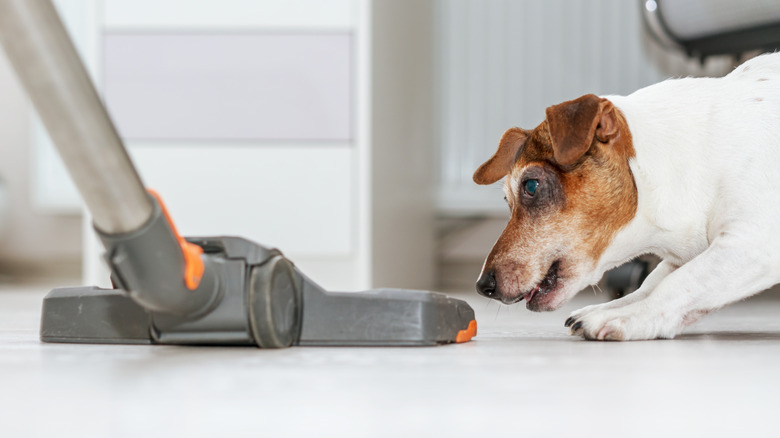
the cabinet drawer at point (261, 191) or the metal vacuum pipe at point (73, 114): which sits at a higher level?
the metal vacuum pipe at point (73, 114)

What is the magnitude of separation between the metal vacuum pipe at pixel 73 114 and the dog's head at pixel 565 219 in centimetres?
68

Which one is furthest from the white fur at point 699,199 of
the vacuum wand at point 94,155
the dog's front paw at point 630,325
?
the vacuum wand at point 94,155

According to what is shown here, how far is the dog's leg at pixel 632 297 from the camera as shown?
1.26m

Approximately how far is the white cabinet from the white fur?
3.53ft

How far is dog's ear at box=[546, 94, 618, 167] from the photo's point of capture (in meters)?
1.19

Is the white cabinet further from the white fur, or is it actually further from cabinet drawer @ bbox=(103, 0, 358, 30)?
→ the white fur

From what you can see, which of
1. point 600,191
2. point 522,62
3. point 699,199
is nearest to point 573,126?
point 600,191

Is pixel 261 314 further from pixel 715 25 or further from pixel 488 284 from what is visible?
pixel 715 25

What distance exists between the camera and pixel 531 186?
1.27 metres

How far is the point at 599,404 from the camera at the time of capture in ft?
2.13

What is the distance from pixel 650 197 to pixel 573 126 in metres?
0.17

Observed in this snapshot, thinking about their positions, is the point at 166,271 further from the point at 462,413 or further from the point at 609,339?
the point at 609,339

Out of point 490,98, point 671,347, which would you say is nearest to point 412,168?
point 490,98

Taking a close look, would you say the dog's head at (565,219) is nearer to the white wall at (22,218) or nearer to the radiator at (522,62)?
the radiator at (522,62)
